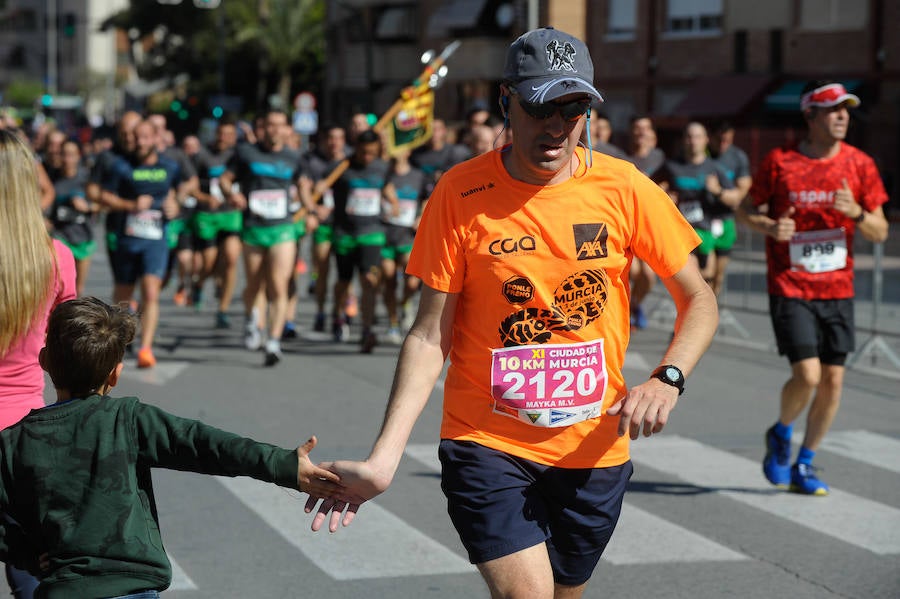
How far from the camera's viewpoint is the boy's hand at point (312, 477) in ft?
12.1

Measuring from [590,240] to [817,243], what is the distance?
3.93 m

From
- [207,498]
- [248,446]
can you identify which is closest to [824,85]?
[207,498]

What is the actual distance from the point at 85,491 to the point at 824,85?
16.5 feet

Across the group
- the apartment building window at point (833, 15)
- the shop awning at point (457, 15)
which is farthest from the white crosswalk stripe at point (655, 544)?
the shop awning at point (457, 15)

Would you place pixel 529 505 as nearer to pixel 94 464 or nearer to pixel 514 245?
pixel 514 245

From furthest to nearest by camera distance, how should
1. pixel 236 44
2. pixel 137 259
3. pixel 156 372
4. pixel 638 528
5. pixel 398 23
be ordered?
pixel 236 44, pixel 398 23, pixel 137 259, pixel 156 372, pixel 638 528

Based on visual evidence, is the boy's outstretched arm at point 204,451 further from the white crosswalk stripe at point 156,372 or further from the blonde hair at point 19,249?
the white crosswalk stripe at point 156,372

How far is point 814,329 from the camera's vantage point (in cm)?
760

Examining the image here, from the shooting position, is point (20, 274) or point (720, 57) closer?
point (20, 274)

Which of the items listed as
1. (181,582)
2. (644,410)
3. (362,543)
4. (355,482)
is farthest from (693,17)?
(355,482)

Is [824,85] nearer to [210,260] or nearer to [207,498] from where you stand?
[207,498]

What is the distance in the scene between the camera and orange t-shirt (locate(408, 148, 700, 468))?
4.01 metres

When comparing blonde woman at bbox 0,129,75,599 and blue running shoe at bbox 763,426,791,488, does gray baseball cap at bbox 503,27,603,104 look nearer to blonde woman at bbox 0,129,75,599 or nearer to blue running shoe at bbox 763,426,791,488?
blonde woman at bbox 0,129,75,599

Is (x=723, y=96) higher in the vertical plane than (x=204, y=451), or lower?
higher
